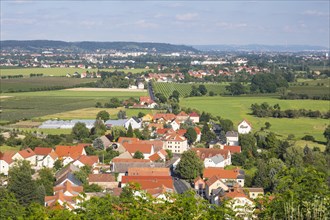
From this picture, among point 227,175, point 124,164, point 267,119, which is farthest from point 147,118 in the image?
point 227,175

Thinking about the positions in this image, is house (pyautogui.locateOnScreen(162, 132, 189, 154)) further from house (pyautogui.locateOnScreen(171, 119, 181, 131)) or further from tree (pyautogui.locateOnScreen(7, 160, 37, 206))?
tree (pyautogui.locateOnScreen(7, 160, 37, 206))

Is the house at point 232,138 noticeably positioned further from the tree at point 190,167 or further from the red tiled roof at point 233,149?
the tree at point 190,167

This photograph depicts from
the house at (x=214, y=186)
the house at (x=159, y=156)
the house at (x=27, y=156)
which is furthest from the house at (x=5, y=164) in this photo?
the house at (x=214, y=186)

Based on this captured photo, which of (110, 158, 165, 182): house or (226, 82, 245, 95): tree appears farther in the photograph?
(226, 82, 245, 95): tree

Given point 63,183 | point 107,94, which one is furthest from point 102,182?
point 107,94

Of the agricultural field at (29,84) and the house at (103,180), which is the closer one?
the house at (103,180)

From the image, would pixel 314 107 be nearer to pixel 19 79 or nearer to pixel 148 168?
pixel 148 168

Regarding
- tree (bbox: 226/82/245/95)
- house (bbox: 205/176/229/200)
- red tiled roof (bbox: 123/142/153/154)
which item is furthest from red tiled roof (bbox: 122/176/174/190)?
tree (bbox: 226/82/245/95)

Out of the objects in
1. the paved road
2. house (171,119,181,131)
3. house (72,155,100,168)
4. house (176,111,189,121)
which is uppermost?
house (176,111,189,121)
